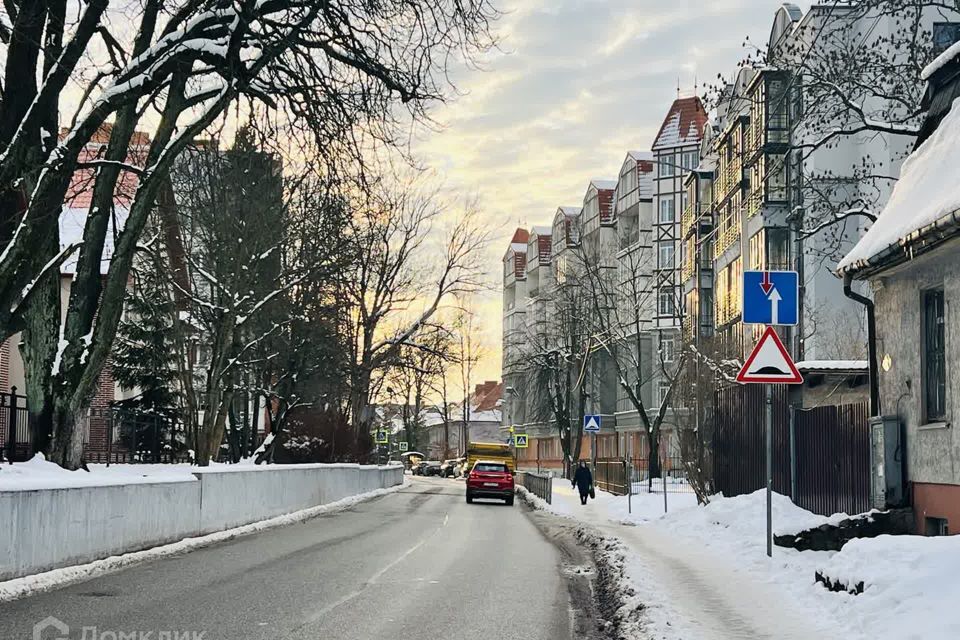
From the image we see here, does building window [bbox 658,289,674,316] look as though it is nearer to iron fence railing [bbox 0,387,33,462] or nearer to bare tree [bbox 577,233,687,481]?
bare tree [bbox 577,233,687,481]

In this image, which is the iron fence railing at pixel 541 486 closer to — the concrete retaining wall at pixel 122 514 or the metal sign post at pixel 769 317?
the concrete retaining wall at pixel 122 514

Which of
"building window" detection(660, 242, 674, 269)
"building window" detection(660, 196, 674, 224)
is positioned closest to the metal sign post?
"building window" detection(660, 242, 674, 269)

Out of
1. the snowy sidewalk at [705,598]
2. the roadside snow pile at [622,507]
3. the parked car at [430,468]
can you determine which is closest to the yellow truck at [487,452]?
the roadside snow pile at [622,507]

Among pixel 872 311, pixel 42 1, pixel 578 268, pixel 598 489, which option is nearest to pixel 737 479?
pixel 872 311

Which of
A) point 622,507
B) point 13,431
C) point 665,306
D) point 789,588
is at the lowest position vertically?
point 622,507

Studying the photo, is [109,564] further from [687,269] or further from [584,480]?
[687,269]

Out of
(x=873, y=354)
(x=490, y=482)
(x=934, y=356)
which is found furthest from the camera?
(x=490, y=482)

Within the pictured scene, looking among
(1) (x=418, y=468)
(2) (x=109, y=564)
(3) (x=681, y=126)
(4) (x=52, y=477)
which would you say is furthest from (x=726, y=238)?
(1) (x=418, y=468)

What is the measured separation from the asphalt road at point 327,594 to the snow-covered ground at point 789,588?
45.3 inches

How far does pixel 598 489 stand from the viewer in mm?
55438

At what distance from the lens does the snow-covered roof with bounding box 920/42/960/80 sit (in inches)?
627

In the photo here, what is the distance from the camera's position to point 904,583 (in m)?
9.85

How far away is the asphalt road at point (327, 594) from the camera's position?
10.6 metres

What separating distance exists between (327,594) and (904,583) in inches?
245
